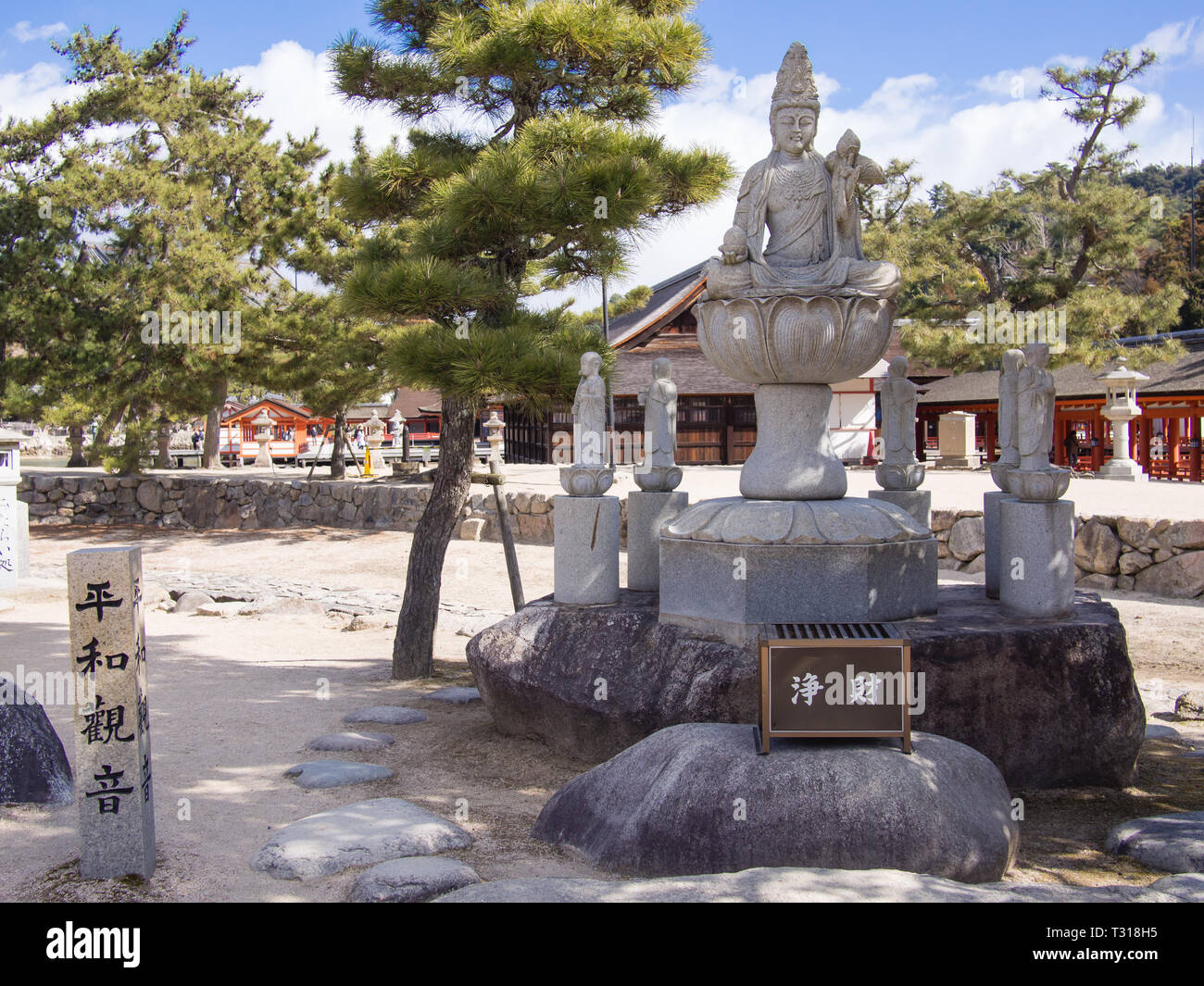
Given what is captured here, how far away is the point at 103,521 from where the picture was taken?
21438 mm

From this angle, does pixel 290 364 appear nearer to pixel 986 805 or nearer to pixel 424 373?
pixel 424 373

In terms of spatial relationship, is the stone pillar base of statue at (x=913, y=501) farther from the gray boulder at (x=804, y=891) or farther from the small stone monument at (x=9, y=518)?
the small stone monument at (x=9, y=518)

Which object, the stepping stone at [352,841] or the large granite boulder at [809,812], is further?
the stepping stone at [352,841]

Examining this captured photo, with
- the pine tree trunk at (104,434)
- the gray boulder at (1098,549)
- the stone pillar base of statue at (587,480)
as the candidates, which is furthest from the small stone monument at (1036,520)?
the pine tree trunk at (104,434)

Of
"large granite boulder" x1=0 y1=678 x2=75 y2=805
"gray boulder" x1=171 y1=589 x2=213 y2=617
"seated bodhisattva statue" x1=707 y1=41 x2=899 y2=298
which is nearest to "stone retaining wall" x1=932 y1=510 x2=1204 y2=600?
"seated bodhisattva statue" x1=707 y1=41 x2=899 y2=298

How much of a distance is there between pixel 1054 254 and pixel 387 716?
21592 millimetres

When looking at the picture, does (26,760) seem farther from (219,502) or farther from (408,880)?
(219,502)

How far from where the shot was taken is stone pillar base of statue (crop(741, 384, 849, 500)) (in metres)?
5.54

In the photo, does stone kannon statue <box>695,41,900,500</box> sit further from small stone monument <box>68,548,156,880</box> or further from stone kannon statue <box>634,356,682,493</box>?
small stone monument <box>68,548,156,880</box>

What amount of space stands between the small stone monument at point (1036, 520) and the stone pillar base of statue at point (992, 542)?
58 cm

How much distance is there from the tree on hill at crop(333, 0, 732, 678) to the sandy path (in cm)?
153

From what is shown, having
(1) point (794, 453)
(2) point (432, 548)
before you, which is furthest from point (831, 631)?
(2) point (432, 548)

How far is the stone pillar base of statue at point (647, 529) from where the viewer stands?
21.2ft

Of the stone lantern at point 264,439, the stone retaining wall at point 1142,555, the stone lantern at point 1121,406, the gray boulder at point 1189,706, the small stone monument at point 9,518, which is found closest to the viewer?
the gray boulder at point 1189,706
